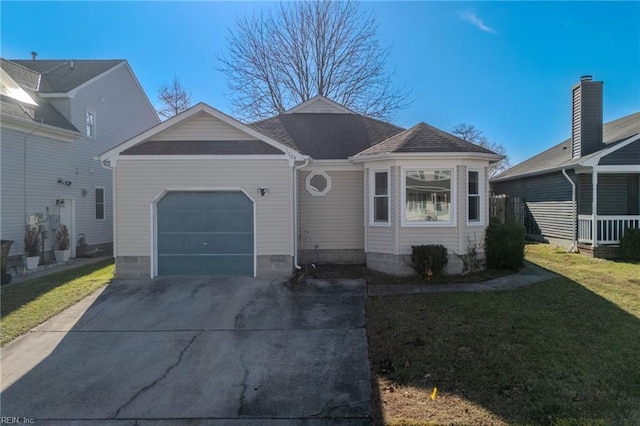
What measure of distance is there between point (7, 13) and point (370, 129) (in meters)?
10.8

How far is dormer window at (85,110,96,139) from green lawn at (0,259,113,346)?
265 inches

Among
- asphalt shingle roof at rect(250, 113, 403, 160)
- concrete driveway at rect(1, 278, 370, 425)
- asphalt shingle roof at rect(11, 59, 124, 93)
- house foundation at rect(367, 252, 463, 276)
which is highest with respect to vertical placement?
asphalt shingle roof at rect(11, 59, 124, 93)

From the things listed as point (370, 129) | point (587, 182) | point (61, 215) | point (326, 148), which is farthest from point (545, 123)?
point (61, 215)

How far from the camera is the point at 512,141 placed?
124ft

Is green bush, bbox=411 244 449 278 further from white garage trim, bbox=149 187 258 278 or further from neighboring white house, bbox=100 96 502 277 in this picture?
white garage trim, bbox=149 187 258 278

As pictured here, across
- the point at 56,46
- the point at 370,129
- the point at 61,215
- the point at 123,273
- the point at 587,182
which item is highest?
the point at 56,46

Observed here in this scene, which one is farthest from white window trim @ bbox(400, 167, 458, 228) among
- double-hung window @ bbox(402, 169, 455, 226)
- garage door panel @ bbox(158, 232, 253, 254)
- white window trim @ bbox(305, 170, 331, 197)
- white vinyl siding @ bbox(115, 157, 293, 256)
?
garage door panel @ bbox(158, 232, 253, 254)

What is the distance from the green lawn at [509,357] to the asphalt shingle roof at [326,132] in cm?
532

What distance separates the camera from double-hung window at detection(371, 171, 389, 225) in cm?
1004

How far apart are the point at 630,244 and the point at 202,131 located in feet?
42.9

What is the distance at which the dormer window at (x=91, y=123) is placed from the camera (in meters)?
15.4

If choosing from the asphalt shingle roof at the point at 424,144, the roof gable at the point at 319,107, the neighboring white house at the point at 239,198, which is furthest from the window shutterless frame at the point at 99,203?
the asphalt shingle roof at the point at 424,144

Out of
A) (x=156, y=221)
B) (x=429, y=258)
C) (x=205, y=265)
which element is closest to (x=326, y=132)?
(x=429, y=258)

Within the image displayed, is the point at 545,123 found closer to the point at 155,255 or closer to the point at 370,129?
the point at 370,129
